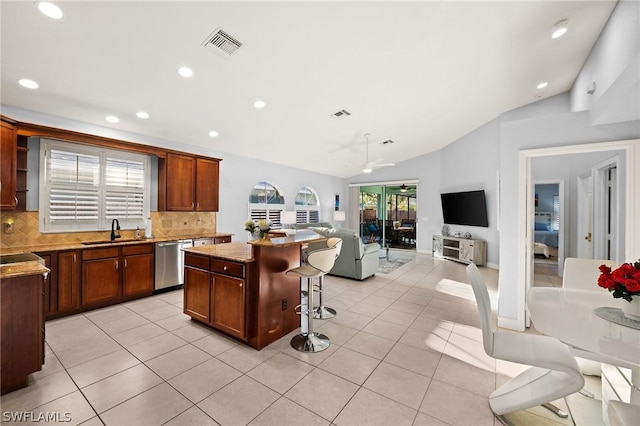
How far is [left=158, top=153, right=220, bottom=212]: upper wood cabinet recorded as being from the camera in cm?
449

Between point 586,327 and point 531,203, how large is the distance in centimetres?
221

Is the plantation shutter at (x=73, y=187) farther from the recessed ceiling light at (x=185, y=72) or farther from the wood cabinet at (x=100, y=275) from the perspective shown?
the recessed ceiling light at (x=185, y=72)

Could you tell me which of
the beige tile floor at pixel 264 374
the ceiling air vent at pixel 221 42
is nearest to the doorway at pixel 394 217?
the beige tile floor at pixel 264 374

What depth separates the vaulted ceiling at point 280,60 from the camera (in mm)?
2338

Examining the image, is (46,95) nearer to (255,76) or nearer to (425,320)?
(255,76)

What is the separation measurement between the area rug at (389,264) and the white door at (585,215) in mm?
3538

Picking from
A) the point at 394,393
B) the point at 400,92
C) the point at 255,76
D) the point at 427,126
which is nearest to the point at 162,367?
the point at 394,393

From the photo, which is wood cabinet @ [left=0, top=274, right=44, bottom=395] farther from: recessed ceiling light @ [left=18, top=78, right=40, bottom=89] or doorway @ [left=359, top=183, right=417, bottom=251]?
doorway @ [left=359, top=183, right=417, bottom=251]

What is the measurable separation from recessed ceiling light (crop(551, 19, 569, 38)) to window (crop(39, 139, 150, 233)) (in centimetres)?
621

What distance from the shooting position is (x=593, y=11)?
282 cm

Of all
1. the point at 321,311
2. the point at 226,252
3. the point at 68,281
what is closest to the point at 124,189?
the point at 68,281

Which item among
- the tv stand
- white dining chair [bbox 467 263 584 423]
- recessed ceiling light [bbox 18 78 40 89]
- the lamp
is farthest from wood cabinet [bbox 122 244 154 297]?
the tv stand

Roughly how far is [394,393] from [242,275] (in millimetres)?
1721

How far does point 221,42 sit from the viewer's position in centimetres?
263
